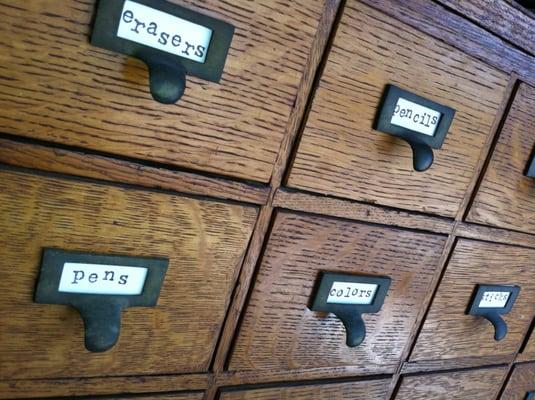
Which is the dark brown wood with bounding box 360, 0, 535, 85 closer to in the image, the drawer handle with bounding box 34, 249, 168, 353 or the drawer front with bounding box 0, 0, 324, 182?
the drawer front with bounding box 0, 0, 324, 182

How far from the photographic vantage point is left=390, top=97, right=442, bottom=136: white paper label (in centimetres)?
52

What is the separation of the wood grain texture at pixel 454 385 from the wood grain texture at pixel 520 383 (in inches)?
1.3

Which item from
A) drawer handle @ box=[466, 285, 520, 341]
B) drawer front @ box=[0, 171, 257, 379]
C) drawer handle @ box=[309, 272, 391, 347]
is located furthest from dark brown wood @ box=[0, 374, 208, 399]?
drawer handle @ box=[466, 285, 520, 341]

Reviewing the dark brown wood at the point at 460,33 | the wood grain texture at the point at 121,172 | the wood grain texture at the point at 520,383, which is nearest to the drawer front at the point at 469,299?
the wood grain texture at the point at 520,383

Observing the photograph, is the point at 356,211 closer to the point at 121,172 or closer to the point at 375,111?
the point at 375,111

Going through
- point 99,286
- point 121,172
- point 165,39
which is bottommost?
point 99,286

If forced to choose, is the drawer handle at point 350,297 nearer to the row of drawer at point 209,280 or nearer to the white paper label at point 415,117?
the row of drawer at point 209,280

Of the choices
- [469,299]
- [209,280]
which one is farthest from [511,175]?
[209,280]

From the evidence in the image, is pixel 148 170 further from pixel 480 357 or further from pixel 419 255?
pixel 480 357

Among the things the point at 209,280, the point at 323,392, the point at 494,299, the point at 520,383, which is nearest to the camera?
the point at 209,280

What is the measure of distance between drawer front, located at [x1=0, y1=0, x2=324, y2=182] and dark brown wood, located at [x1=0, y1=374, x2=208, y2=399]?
227mm

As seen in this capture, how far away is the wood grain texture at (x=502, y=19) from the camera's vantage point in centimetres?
52

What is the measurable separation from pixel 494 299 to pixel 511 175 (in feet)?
0.65

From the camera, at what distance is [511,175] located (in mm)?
650
